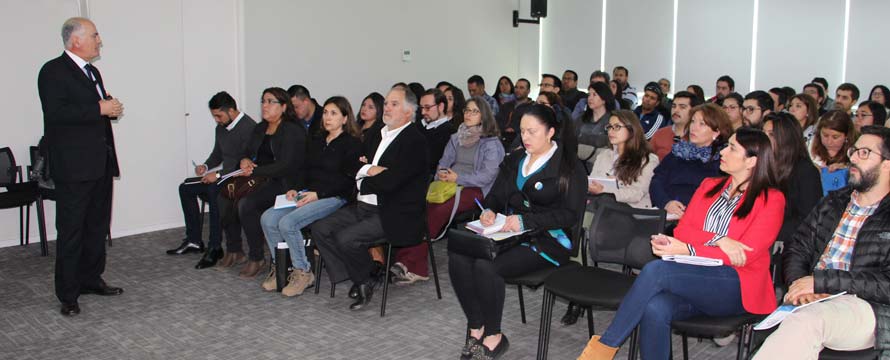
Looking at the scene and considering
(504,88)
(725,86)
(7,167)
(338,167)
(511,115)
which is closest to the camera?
(338,167)

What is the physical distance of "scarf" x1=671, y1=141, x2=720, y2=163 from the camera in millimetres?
4141

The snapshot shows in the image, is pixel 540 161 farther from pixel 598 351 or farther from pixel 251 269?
pixel 251 269

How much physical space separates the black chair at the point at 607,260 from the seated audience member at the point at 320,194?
185 cm

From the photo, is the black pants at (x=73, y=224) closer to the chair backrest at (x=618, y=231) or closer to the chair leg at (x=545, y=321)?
the chair leg at (x=545, y=321)

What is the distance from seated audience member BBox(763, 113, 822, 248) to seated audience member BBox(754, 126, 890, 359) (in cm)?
51

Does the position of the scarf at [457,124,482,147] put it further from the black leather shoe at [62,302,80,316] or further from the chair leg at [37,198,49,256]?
the chair leg at [37,198,49,256]

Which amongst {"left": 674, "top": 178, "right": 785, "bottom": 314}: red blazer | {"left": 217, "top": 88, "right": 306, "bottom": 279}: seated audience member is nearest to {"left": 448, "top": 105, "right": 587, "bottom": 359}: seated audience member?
{"left": 674, "top": 178, "right": 785, "bottom": 314}: red blazer

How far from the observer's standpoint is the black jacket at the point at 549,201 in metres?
3.47

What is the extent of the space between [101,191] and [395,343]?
210 centimetres

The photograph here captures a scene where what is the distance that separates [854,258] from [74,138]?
401 centimetres

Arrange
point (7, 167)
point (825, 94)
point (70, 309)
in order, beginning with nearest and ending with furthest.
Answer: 1. point (70, 309)
2. point (7, 167)
3. point (825, 94)

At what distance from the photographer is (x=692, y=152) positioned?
4.16m

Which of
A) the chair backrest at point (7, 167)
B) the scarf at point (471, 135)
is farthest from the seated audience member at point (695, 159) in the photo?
the chair backrest at point (7, 167)

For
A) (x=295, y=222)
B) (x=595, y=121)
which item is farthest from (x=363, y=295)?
(x=595, y=121)
